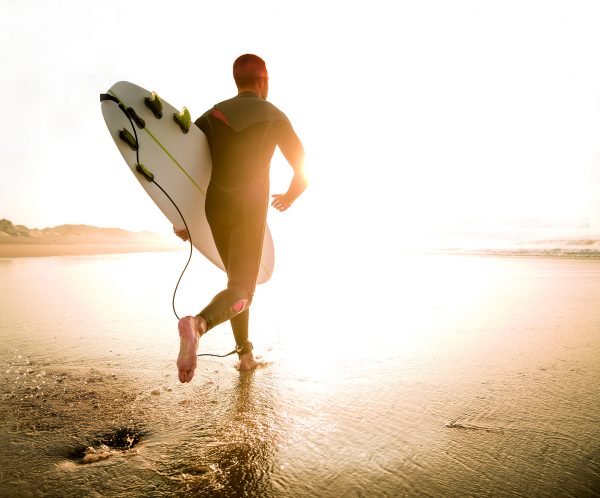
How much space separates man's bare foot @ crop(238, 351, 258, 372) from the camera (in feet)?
9.04

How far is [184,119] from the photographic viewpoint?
8.66 feet

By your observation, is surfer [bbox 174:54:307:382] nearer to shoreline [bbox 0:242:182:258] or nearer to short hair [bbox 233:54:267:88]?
short hair [bbox 233:54:267:88]

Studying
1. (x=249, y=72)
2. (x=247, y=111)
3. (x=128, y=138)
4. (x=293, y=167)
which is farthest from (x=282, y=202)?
(x=128, y=138)

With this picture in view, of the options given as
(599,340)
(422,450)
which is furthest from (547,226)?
(422,450)

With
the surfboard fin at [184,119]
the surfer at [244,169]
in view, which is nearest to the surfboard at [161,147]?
the surfboard fin at [184,119]

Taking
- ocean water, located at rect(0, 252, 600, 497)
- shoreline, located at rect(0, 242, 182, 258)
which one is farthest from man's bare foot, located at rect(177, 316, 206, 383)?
shoreline, located at rect(0, 242, 182, 258)

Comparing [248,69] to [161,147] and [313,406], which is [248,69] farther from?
[313,406]

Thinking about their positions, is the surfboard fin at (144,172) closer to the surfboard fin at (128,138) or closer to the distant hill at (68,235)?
the surfboard fin at (128,138)

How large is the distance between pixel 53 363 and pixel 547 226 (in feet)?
120

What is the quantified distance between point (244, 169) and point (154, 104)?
806mm

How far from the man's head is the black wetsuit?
3.1 inches

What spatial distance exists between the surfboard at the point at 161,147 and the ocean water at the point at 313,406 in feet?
3.59

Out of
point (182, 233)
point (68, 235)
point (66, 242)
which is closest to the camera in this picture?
point (182, 233)

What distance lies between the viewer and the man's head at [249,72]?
271cm
